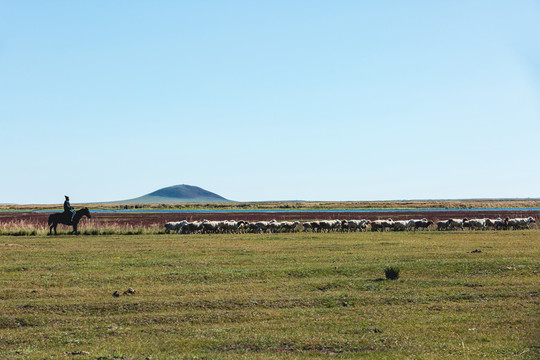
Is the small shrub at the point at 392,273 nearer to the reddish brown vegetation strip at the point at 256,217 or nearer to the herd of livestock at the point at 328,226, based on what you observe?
the herd of livestock at the point at 328,226

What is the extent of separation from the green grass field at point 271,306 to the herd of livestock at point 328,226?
1819 cm

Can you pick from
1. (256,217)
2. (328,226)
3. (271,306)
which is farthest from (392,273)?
(256,217)

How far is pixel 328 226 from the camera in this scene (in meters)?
45.7

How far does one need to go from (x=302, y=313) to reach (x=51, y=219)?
1298 inches

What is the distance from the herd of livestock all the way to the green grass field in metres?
18.2

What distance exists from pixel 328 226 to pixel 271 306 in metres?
31.4

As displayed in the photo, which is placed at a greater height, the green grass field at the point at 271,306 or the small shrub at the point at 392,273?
the small shrub at the point at 392,273

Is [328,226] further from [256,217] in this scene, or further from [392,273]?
[256,217]

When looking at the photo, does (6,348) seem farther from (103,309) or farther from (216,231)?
(216,231)

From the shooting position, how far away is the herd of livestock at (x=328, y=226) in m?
43.8

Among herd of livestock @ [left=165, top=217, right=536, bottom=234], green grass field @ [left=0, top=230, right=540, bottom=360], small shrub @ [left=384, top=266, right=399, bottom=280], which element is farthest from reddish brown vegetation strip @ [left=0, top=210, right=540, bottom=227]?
small shrub @ [left=384, top=266, right=399, bottom=280]

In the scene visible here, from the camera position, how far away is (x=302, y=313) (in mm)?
13859

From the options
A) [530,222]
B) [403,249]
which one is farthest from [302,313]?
[530,222]

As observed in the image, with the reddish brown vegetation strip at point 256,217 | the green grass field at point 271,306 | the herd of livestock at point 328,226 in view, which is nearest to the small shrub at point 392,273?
the green grass field at point 271,306
